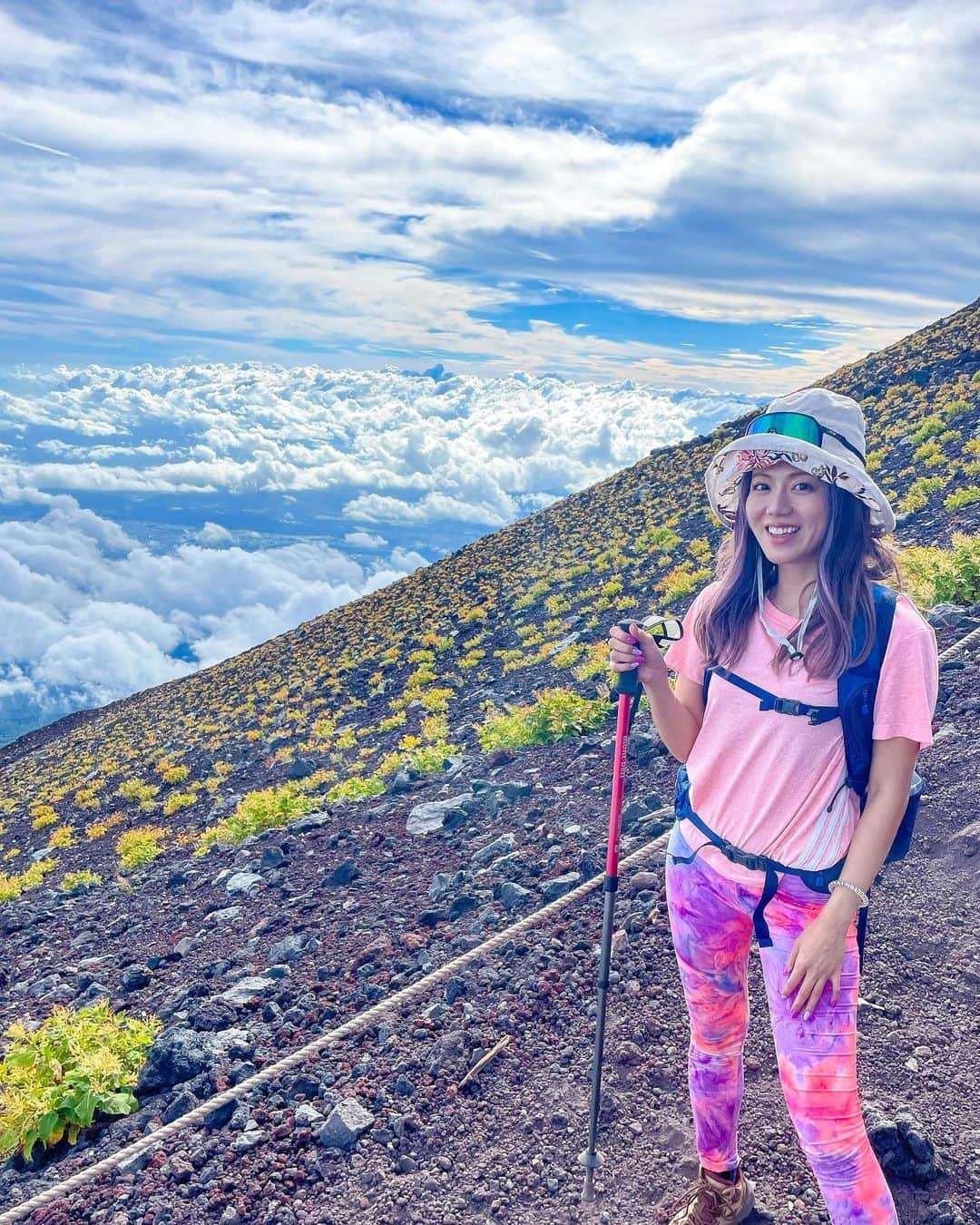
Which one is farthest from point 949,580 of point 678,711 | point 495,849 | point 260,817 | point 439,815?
point 260,817

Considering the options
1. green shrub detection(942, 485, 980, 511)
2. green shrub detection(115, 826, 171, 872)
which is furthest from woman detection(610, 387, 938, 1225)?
green shrub detection(942, 485, 980, 511)

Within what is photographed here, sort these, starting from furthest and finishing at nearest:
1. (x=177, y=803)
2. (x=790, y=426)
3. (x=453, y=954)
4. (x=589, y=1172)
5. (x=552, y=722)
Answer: (x=177, y=803) < (x=552, y=722) < (x=453, y=954) < (x=589, y=1172) < (x=790, y=426)

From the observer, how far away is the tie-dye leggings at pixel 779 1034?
242 centimetres

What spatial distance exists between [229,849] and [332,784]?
9.44 ft

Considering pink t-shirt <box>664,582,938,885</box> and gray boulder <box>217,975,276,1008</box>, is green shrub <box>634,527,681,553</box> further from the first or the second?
pink t-shirt <box>664,582,938,885</box>

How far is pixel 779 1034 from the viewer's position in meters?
2.53

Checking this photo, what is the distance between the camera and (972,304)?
35469 mm

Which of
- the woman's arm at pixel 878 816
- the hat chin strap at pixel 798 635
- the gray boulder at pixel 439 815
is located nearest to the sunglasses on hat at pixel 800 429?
the hat chin strap at pixel 798 635

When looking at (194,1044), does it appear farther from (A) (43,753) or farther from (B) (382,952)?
(A) (43,753)

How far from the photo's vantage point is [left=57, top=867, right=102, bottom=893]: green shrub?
11.6 m

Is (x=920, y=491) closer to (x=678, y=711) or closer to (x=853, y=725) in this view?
(x=678, y=711)

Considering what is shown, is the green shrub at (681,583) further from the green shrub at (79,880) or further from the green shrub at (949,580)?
the green shrub at (79,880)

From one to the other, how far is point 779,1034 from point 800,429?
5.91ft

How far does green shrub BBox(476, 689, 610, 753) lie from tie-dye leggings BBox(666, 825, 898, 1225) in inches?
253
